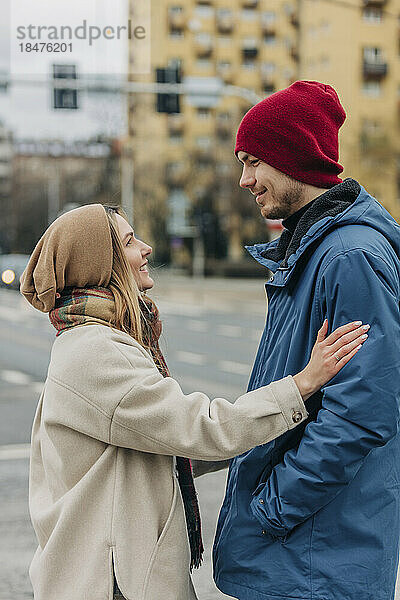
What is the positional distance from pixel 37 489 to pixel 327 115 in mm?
1249

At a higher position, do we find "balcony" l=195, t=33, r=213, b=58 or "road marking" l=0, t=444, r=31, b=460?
"balcony" l=195, t=33, r=213, b=58

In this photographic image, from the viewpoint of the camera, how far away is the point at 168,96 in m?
17.5

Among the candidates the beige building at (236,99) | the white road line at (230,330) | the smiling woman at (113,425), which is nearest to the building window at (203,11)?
the beige building at (236,99)

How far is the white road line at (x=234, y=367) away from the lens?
13994 millimetres

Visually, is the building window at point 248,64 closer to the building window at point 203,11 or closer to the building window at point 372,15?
the building window at point 203,11

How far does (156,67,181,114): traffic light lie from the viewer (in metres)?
17.4

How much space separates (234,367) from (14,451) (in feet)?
23.8

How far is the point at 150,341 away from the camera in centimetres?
243

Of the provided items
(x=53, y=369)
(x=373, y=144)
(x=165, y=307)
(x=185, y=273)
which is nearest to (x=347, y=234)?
(x=53, y=369)

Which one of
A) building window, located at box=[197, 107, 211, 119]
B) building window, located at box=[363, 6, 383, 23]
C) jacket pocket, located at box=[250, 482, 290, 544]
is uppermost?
building window, located at box=[363, 6, 383, 23]

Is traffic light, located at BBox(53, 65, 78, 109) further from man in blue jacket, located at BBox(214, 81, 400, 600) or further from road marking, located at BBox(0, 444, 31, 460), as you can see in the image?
man in blue jacket, located at BBox(214, 81, 400, 600)

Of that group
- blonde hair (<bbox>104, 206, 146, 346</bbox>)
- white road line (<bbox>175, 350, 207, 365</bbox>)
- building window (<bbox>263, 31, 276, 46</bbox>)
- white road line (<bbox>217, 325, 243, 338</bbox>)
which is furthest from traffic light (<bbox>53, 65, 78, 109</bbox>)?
building window (<bbox>263, 31, 276, 46</bbox>)

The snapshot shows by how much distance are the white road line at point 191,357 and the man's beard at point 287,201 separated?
1287 cm

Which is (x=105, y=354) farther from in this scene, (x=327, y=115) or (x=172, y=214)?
(x=172, y=214)
